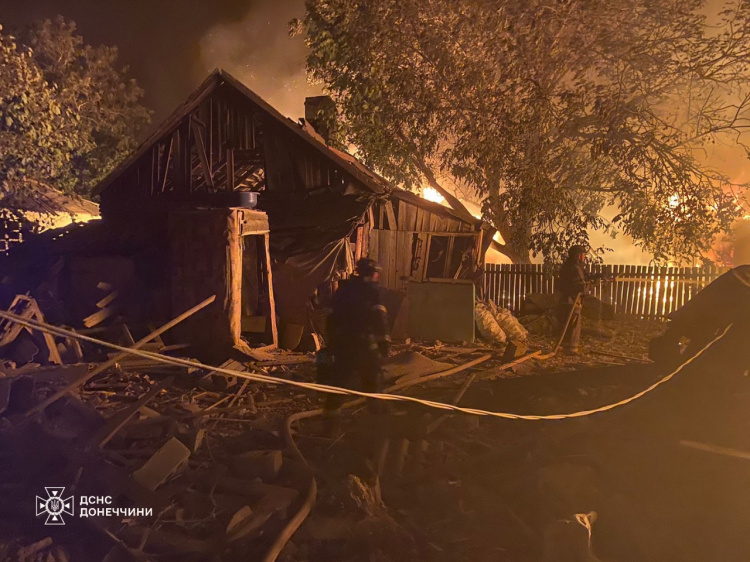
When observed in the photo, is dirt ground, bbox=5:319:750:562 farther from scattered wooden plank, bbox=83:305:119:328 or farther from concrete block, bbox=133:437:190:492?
scattered wooden plank, bbox=83:305:119:328

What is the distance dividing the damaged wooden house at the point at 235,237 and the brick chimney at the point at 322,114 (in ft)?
0.76

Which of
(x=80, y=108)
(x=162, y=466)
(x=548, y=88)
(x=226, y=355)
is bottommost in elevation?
(x=162, y=466)

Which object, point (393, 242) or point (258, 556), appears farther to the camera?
point (393, 242)

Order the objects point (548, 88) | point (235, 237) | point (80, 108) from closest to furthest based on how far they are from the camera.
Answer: point (235, 237)
point (548, 88)
point (80, 108)

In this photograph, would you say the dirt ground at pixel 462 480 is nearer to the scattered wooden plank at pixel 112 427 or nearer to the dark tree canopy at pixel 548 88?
the scattered wooden plank at pixel 112 427

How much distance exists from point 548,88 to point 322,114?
656 centimetres

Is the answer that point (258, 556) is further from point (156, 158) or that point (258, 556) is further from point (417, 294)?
point (156, 158)

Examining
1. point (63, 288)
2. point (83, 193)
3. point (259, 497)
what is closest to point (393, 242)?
point (63, 288)

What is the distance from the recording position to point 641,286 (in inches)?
597

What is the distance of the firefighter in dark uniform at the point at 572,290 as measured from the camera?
33.9 ft

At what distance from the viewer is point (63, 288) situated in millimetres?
10477

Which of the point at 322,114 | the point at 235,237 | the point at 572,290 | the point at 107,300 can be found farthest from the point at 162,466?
the point at 322,114

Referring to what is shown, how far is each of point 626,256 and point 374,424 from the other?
120ft

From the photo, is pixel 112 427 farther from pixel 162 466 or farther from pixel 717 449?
pixel 717 449
